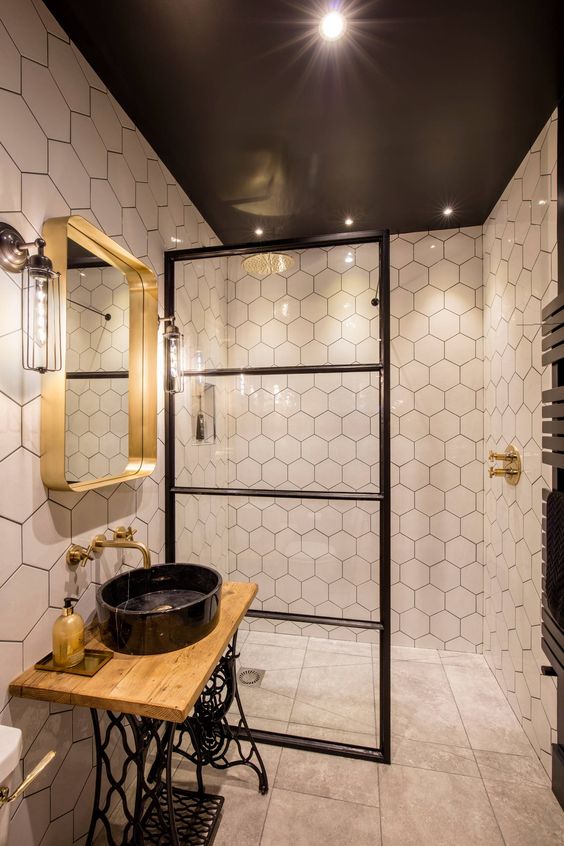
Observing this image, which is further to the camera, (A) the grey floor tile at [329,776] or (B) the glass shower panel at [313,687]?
(B) the glass shower panel at [313,687]

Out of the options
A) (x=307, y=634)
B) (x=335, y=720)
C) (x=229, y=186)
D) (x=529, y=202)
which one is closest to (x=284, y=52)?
(x=229, y=186)

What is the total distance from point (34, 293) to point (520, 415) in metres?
1.85

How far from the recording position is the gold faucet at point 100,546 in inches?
46.0

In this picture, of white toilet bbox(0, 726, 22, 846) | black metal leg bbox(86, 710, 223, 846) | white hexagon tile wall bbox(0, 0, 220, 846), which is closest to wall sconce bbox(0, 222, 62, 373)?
white hexagon tile wall bbox(0, 0, 220, 846)

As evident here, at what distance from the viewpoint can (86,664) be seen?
104 cm

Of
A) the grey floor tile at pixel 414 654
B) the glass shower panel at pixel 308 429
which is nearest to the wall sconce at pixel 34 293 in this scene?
the glass shower panel at pixel 308 429

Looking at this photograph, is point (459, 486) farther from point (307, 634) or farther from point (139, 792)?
point (139, 792)

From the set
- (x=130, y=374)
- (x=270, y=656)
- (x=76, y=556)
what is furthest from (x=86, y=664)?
(x=270, y=656)

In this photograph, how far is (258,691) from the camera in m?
1.96

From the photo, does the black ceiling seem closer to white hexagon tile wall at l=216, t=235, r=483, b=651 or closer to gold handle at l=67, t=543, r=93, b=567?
white hexagon tile wall at l=216, t=235, r=483, b=651

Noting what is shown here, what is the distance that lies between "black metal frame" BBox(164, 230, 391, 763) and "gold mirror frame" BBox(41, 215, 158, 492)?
8.1 inches

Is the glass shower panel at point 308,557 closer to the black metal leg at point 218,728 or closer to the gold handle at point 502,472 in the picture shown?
the gold handle at point 502,472

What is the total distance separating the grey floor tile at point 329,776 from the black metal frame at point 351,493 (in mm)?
30

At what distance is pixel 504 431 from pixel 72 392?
1.87 m
